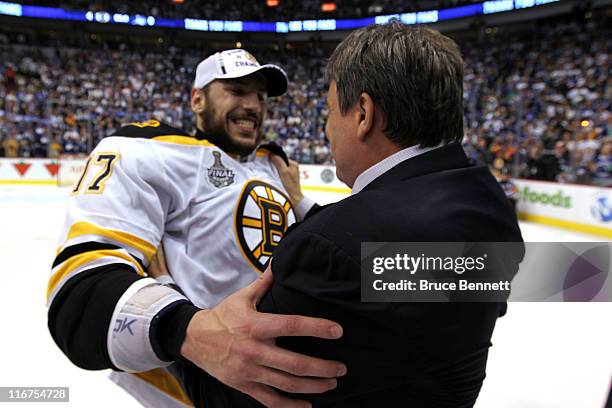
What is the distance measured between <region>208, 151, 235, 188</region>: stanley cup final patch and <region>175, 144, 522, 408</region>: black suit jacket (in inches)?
31.3

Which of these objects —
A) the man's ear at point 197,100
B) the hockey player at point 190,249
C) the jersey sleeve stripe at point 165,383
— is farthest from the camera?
the man's ear at point 197,100

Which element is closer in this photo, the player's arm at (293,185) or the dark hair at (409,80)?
the dark hair at (409,80)

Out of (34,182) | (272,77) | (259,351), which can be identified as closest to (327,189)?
(34,182)

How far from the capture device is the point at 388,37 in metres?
0.90

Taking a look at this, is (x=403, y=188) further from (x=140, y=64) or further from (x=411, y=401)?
(x=140, y=64)

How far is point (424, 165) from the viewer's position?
2.80 ft

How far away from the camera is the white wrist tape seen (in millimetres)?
948

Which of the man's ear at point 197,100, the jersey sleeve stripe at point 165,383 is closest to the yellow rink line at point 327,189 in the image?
the man's ear at point 197,100

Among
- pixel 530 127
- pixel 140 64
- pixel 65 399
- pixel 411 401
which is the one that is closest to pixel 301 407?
pixel 411 401

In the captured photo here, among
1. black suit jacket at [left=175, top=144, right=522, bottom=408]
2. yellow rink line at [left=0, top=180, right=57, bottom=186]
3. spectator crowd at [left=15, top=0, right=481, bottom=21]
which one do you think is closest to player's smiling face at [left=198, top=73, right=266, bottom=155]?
black suit jacket at [left=175, top=144, right=522, bottom=408]

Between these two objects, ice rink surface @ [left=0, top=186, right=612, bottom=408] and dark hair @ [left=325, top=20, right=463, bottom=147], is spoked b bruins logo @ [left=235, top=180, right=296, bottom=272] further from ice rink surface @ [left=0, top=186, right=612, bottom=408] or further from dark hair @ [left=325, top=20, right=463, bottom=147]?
ice rink surface @ [left=0, top=186, right=612, bottom=408]

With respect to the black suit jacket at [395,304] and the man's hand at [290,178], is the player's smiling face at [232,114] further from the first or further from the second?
the black suit jacket at [395,304]

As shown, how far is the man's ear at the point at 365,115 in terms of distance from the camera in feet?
2.94

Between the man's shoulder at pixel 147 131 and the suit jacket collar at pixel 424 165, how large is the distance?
0.92 m
